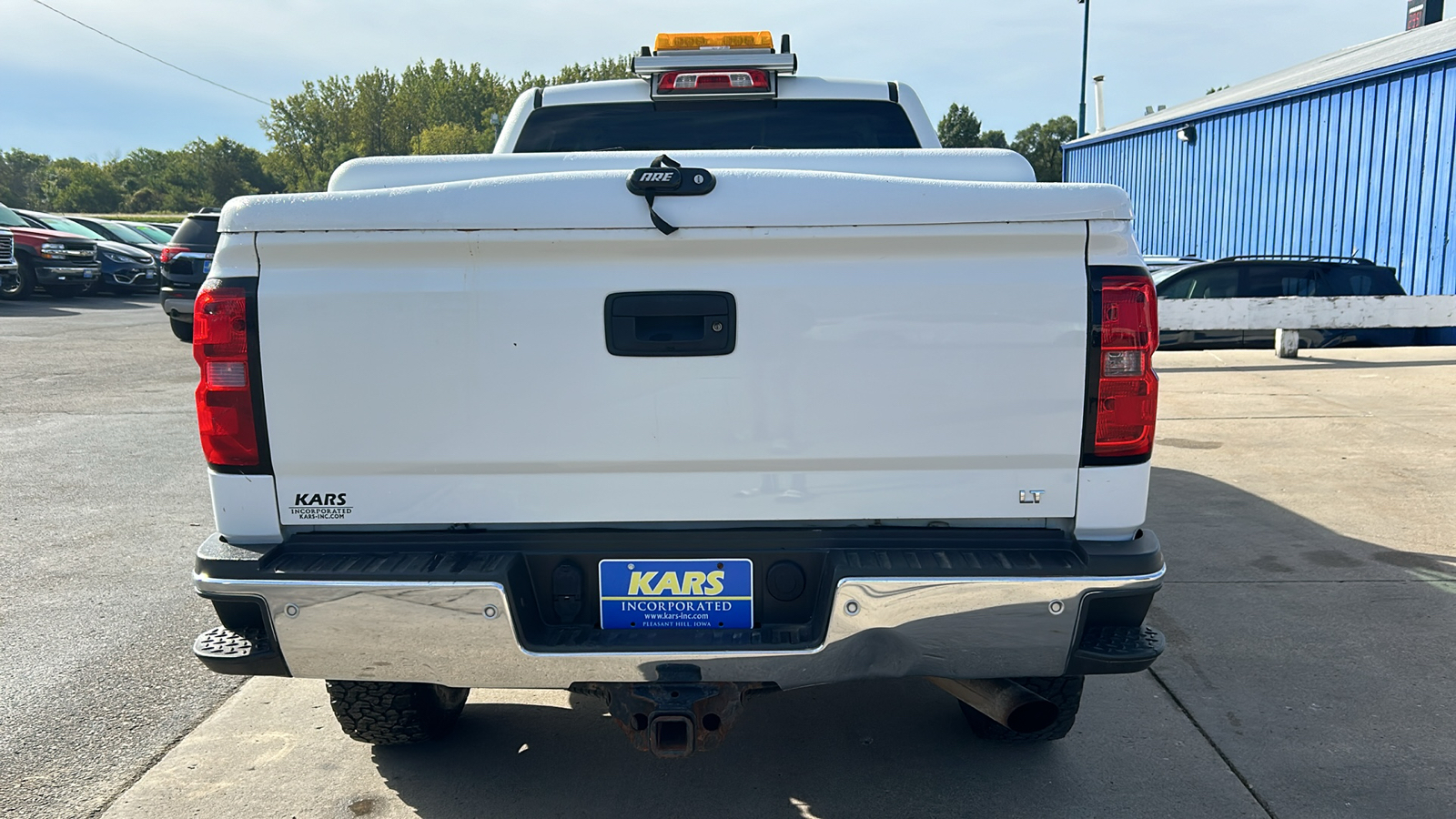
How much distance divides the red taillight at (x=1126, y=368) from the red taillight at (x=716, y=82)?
2.64m

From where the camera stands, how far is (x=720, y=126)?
4.66m

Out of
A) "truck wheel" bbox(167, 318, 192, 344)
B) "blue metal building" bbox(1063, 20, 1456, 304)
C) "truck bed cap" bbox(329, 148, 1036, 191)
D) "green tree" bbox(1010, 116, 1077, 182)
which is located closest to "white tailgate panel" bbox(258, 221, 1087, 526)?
"truck bed cap" bbox(329, 148, 1036, 191)

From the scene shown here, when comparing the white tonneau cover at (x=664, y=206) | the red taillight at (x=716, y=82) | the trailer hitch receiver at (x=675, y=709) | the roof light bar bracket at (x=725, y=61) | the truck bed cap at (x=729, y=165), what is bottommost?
the trailer hitch receiver at (x=675, y=709)

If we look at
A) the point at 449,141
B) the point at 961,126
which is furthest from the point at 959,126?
the point at 449,141

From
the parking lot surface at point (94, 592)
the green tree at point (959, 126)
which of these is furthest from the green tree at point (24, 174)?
the parking lot surface at point (94, 592)

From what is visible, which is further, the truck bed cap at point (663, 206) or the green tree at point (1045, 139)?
the green tree at point (1045, 139)

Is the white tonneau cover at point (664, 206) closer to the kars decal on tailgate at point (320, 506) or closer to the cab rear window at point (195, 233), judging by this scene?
the kars decal on tailgate at point (320, 506)

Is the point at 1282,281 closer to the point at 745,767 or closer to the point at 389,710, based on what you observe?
the point at 745,767

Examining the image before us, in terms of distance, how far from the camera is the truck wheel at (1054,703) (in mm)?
2831

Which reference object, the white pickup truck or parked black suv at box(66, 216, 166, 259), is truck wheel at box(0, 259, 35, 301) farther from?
the white pickup truck

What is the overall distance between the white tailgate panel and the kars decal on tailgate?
74 millimetres

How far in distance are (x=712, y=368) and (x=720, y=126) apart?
257 centimetres

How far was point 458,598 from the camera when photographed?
2.33 meters

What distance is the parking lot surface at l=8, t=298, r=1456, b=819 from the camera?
9.82ft
